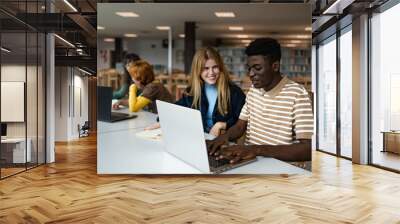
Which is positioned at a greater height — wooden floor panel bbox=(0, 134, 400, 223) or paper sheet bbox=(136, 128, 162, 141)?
paper sheet bbox=(136, 128, 162, 141)

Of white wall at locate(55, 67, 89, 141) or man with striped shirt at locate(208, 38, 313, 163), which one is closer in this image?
man with striped shirt at locate(208, 38, 313, 163)

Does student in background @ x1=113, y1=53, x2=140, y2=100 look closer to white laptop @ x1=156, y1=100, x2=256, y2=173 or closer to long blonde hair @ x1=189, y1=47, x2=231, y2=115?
white laptop @ x1=156, y1=100, x2=256, y2=173

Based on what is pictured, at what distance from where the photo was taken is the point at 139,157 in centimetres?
590

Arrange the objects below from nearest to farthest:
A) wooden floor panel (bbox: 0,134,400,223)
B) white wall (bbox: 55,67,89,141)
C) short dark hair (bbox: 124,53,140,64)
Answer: wooden floor panel (bbox: 0,134,400,223) → short dark hair (bbox: 124,53,140,64) → white wall (bbox: 55,67,89,141)

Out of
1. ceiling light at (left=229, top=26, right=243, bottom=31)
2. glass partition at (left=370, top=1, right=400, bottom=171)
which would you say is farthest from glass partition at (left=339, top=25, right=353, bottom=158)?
ceiling light at (left=229, top=26, right=243, bottom=31)

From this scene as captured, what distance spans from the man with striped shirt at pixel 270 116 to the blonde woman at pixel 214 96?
0.12 meters

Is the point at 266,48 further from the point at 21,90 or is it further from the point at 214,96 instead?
the point at 21,90

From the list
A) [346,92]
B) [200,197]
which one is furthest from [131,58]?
[346,92]

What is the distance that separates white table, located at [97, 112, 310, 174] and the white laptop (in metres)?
0.10

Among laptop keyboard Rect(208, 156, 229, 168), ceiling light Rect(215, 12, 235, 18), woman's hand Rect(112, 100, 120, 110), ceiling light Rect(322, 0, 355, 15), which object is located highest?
ceiling light Rect(322, 0, 355, 15)

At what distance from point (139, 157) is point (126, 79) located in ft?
3.38

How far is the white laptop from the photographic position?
18.5ft

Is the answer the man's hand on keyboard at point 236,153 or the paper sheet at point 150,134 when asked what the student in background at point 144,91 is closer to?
the paper sheet at point 150,134

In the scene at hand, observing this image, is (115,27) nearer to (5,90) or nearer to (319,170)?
(5,90)
